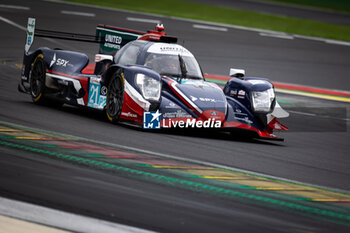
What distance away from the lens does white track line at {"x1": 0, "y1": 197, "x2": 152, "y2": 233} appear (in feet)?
17.1

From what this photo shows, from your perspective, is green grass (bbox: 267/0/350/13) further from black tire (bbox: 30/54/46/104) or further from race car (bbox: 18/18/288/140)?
black tire (bbox: 30/54/46/104)

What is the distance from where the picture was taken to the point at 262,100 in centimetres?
1030

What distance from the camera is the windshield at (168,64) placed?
10.5m

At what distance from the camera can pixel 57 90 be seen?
11.4 meters

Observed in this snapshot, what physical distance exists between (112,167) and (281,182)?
1.77 metres

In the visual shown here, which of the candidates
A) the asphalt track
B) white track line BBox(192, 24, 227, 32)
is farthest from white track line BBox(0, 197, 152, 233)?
white track line BBox(192, 24, 227, 32)

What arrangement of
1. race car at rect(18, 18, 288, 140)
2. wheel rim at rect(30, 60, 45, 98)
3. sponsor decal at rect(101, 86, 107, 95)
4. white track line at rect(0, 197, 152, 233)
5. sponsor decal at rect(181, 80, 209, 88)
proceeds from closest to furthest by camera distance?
white track line at rect(0, 197, 152, 233) < race car at rect(18, 18, 288, 140) < sponsor decal at rect(181, 80, 209, 88) < sponsor decal at rect(101, 86, 107, 95) < wheel rim at rect(30, 60, 45, 98)

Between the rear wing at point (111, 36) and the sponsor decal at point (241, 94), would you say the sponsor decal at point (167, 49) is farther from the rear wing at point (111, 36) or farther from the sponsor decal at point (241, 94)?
the sponsor decal at point (241, 94)

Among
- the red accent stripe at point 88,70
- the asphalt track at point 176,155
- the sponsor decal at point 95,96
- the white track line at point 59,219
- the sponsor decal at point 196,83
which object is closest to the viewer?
the white track line at point 59,219

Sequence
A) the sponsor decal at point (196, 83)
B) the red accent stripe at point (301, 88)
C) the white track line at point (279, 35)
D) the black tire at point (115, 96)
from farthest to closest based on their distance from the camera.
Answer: the white track line at point (279, 35) < the red accent stripe at point (301, 88) < the sponsor decal at point (196, 83) < the black tire at point (115, 96)

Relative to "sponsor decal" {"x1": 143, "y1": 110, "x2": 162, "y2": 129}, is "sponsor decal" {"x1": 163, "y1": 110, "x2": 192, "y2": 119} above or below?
above

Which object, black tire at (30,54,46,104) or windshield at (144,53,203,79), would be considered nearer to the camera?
windshield at (144,53,203,79)

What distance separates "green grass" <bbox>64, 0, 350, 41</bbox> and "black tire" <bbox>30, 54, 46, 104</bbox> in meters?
17.4

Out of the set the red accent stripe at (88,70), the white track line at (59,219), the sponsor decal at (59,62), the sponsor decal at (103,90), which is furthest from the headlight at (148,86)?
the white track line at (59,219)
